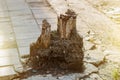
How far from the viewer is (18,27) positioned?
5371mm

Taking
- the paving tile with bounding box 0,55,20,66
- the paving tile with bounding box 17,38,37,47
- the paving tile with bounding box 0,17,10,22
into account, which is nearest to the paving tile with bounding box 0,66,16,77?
the paving tile with bounding box 0,55,20,66

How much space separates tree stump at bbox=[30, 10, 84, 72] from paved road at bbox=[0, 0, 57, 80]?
0.34 m

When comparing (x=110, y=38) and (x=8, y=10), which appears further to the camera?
(x=8, y=10)

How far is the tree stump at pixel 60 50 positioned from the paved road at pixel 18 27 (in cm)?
34

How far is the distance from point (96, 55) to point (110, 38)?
0.91m

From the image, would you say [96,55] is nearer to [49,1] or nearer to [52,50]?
[52,50]

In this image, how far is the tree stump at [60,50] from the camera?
3.71 m

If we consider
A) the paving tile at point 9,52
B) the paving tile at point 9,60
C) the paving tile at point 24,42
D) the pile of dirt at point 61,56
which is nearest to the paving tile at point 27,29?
the paving tile at point 24,42

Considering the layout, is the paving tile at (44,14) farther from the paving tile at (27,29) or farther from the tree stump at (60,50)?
the tree stump at (60,50)

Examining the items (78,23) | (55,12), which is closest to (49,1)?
(55,12)

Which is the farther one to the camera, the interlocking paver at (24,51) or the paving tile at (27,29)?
the paving tile at (27,29)

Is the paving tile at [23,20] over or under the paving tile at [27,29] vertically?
over

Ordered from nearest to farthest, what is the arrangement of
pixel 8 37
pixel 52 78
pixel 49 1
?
pixel 52 78 → pixel 8 37 → pixel 49 1

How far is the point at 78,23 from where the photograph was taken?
569 cm
